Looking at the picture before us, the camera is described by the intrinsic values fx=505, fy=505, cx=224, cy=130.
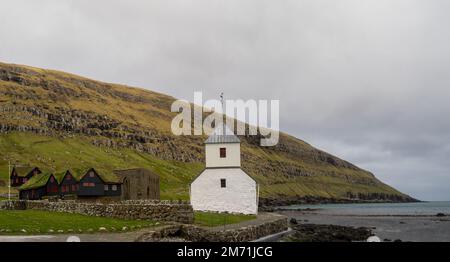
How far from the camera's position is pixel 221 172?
2277 inches

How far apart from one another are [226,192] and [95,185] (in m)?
27.8

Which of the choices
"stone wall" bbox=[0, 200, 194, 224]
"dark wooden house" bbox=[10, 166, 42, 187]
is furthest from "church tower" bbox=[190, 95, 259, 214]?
"dark wooden house" bbox=[10, 166, 42, 187]

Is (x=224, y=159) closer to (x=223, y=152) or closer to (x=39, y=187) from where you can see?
(x=223, y=152)

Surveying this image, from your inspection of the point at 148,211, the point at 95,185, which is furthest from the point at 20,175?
the point at 148,211

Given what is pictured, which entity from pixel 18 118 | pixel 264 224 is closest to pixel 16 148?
pixel 18 118

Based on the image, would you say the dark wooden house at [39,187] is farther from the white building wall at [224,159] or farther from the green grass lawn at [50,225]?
the green grass lawn at [50,225]

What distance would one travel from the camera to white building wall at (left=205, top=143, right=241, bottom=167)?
57938mm

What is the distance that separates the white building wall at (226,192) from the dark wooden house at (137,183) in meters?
26.6

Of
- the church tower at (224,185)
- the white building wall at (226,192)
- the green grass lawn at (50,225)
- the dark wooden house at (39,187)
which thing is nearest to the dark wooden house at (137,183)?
the dark wooden house at (39,187)

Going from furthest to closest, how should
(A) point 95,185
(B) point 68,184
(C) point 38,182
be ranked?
(A) point 95,185 < (B) point 68,184 < (C) point 38,182

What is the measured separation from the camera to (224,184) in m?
57.5

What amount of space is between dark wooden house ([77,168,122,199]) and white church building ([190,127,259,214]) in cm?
2396
